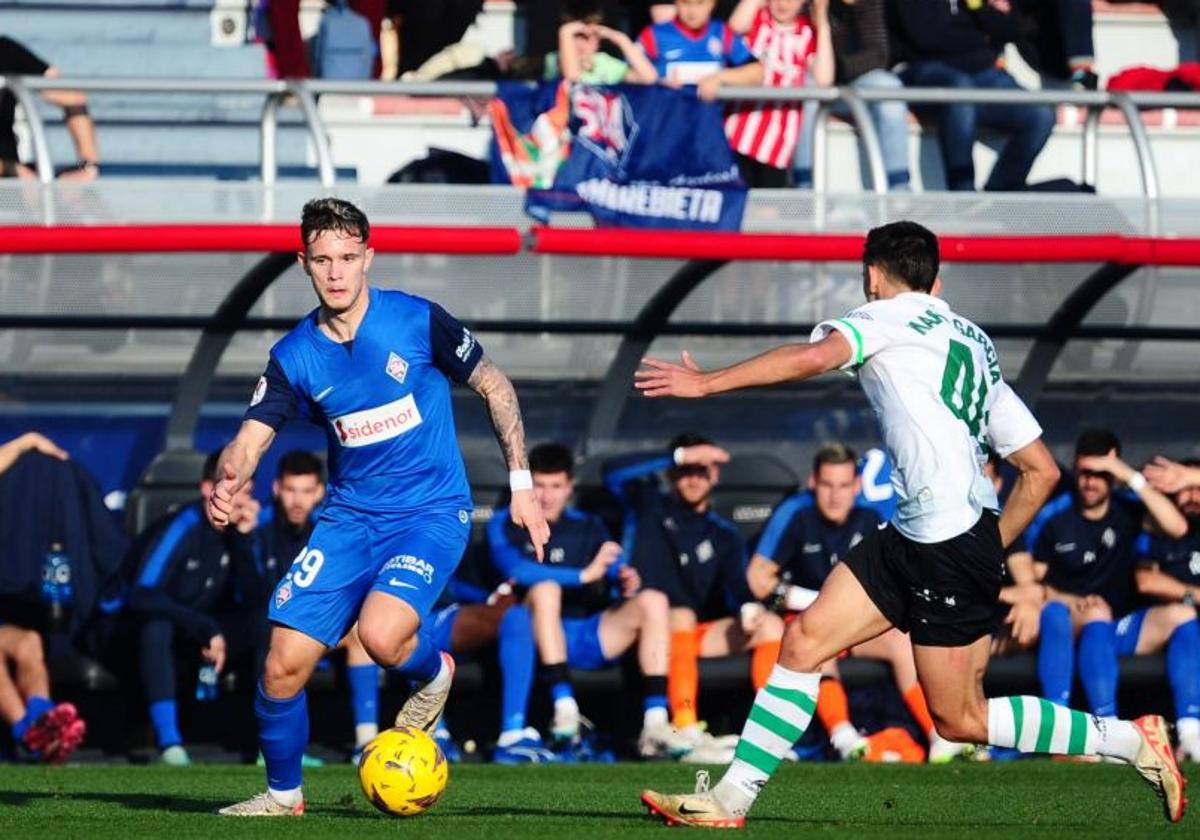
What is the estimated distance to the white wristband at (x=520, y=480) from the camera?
6.93 metres

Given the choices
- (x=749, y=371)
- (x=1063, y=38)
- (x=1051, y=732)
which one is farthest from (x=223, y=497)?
(x=1063, y=38)

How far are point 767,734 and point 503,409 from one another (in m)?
1.40

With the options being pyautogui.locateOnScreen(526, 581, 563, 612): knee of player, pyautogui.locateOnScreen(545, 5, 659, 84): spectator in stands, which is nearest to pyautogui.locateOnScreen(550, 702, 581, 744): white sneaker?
pyautogui.locateOnScreen(526, 581, 563, 612): knee of player

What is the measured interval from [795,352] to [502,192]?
459cm

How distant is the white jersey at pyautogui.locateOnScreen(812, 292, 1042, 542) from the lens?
6.38 meters

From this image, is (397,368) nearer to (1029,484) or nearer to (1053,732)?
(1029,484)

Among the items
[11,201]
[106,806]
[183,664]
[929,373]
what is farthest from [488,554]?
[929,373]

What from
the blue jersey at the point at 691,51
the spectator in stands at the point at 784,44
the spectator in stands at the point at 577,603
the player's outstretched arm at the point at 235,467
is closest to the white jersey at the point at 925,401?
the player's outstretched arm at the point at 235,467

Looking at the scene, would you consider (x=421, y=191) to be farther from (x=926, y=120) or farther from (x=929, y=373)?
(x=929, y=373)

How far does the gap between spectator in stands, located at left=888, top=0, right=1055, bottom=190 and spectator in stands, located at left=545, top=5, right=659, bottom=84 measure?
61.5 inches

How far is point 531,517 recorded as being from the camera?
6.79 meters

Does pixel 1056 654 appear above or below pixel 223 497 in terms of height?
below

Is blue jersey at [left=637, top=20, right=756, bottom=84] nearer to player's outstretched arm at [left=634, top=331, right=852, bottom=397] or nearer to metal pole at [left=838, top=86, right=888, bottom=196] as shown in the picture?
metal pole at [left=838, top=86, right=888, bottom=196]

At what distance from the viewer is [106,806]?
7.52 m
